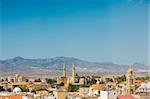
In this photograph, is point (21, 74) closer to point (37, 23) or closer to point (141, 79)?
point (141, 79)

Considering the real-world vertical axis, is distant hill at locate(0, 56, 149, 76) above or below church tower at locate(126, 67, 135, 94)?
above

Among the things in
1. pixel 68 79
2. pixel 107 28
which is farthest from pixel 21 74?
pixel 107 28

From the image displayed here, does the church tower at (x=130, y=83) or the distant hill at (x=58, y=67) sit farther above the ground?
the distant hill at (x=58, y=67)

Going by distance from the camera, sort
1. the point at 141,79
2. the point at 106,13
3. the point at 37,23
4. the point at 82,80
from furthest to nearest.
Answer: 1. the point at 82,80
2. the point at 141,79
3. the point at 37,23
4. the point at 106,13

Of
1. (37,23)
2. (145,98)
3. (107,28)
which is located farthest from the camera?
(107,28)

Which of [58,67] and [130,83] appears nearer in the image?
[130,83]

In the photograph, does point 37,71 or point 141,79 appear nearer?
point 141,79

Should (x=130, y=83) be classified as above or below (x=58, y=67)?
below

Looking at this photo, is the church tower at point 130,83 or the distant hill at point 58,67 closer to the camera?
the church tower at point 130,83

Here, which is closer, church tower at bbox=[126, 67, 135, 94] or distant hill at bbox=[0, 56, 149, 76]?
church tower at bbox=[126, 67, 135, 94]

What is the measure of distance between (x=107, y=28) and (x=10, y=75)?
537 centimetres

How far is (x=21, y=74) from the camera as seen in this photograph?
506 inches

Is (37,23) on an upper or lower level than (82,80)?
upper

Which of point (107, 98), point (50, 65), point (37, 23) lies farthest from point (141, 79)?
point (50, 65)
